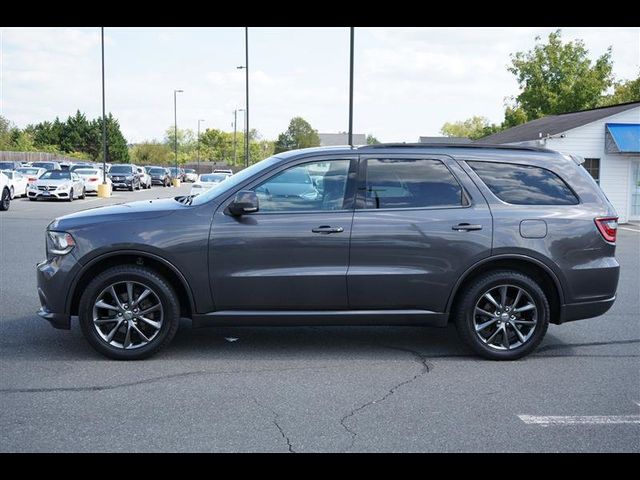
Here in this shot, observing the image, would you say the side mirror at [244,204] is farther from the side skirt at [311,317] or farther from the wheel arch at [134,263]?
the side skirt at [311,317]

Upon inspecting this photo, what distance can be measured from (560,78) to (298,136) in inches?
1851

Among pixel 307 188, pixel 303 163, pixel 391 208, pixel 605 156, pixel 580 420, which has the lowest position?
pixel 580 420

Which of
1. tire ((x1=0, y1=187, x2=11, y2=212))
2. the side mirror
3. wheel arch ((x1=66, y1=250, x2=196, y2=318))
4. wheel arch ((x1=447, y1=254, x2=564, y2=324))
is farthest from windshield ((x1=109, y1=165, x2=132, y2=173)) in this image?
wheel arch ((x1=447, y1=254, x2=564, y2=324))

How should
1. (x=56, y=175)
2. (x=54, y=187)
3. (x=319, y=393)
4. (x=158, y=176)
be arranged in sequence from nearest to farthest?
(x=319, y=393) < (x=54, y=187) < (x=56, y=175) < (x=158, y=176)

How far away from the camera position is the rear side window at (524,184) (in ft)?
20.6

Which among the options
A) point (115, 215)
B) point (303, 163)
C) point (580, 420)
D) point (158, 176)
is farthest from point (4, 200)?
point (158, 176)

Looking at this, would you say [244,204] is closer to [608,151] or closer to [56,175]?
[608,151]

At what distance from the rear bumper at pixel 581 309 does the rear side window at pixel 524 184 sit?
0.90 meters

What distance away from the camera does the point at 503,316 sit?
6.18 meters

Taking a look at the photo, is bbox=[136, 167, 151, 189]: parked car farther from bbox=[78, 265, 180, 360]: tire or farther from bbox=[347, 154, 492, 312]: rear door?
bbox=[347, 154, 492, 312]: rear door
